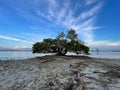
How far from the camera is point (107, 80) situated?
695 centimetres

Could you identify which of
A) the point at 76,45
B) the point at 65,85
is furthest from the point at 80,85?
the point at 76,45

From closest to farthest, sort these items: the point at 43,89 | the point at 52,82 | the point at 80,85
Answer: the point at 80,85 < the point at 43,89 < the point at 52,82

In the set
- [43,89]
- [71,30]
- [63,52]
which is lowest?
[43,89]

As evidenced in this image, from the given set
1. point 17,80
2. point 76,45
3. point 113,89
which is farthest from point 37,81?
point 76,45

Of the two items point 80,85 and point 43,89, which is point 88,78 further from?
point 43,89

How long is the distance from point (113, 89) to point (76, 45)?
15.1 m

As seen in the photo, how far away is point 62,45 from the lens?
2136cm

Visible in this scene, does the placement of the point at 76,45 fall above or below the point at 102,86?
above

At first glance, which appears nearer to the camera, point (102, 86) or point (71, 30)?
point (102, 86)

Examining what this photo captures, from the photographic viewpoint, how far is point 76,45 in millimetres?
20875

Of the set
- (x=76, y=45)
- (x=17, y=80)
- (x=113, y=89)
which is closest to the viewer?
(x=113, y=89)

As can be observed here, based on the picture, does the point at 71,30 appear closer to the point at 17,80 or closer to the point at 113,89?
the point at 17,80

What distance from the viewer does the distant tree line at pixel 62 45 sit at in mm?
20969

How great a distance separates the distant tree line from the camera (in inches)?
826
